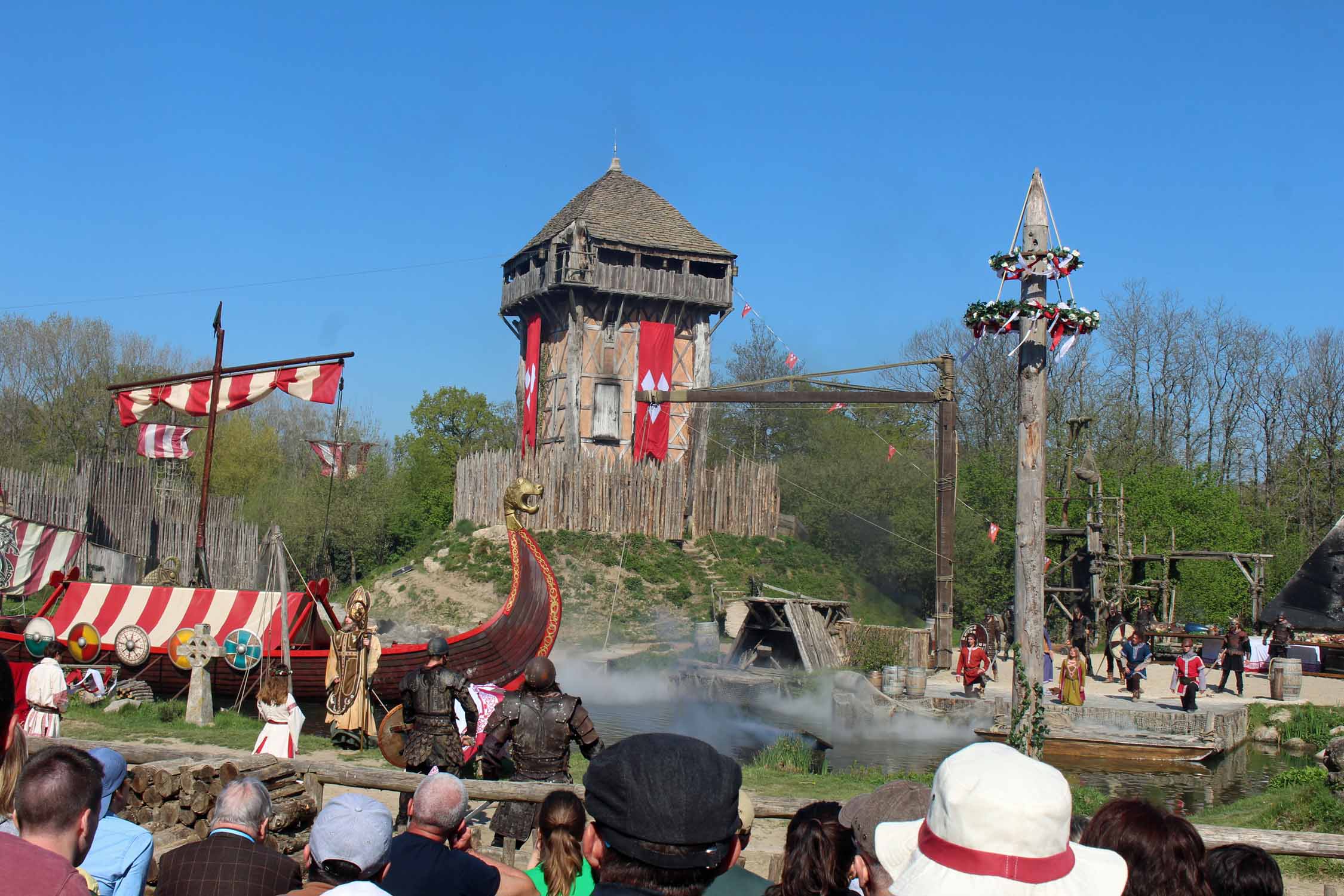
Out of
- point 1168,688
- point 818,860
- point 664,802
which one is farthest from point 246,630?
point 1168,688

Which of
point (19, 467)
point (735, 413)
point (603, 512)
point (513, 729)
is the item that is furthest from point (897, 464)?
point (513, 729)

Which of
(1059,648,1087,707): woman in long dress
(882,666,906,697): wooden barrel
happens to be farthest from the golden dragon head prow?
(1059,648,1087,707): woman in long dress

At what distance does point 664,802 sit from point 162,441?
2544 cm

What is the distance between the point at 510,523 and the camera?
1573 centimetres

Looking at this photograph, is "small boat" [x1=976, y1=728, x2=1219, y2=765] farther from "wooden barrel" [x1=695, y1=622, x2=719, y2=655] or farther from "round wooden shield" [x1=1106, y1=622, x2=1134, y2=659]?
"wooden barrel" [x1=695, y1=622, x2=719, y2=655]

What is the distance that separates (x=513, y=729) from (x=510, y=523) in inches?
335

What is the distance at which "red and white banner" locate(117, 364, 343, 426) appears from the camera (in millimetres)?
20047

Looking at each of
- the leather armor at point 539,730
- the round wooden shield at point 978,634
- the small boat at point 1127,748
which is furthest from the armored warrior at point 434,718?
the round wooden shield at point 978,634

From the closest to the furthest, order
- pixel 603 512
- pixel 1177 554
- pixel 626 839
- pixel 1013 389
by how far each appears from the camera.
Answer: pixel 626 839, pixel 1177 554, pixel 603 512, pixel 1013 389

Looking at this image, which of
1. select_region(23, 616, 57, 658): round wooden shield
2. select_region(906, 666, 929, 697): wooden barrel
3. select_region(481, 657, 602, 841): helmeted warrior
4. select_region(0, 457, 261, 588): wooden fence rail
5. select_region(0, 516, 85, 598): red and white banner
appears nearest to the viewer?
select_region(481, 657, 602, 841): helmeted warrior

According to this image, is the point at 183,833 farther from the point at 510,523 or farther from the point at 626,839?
the point at 510,523

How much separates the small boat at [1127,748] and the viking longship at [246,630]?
22.3 ft

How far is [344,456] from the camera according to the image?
111 ft

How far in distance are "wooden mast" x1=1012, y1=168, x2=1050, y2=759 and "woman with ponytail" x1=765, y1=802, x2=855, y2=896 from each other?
6.93 meters
